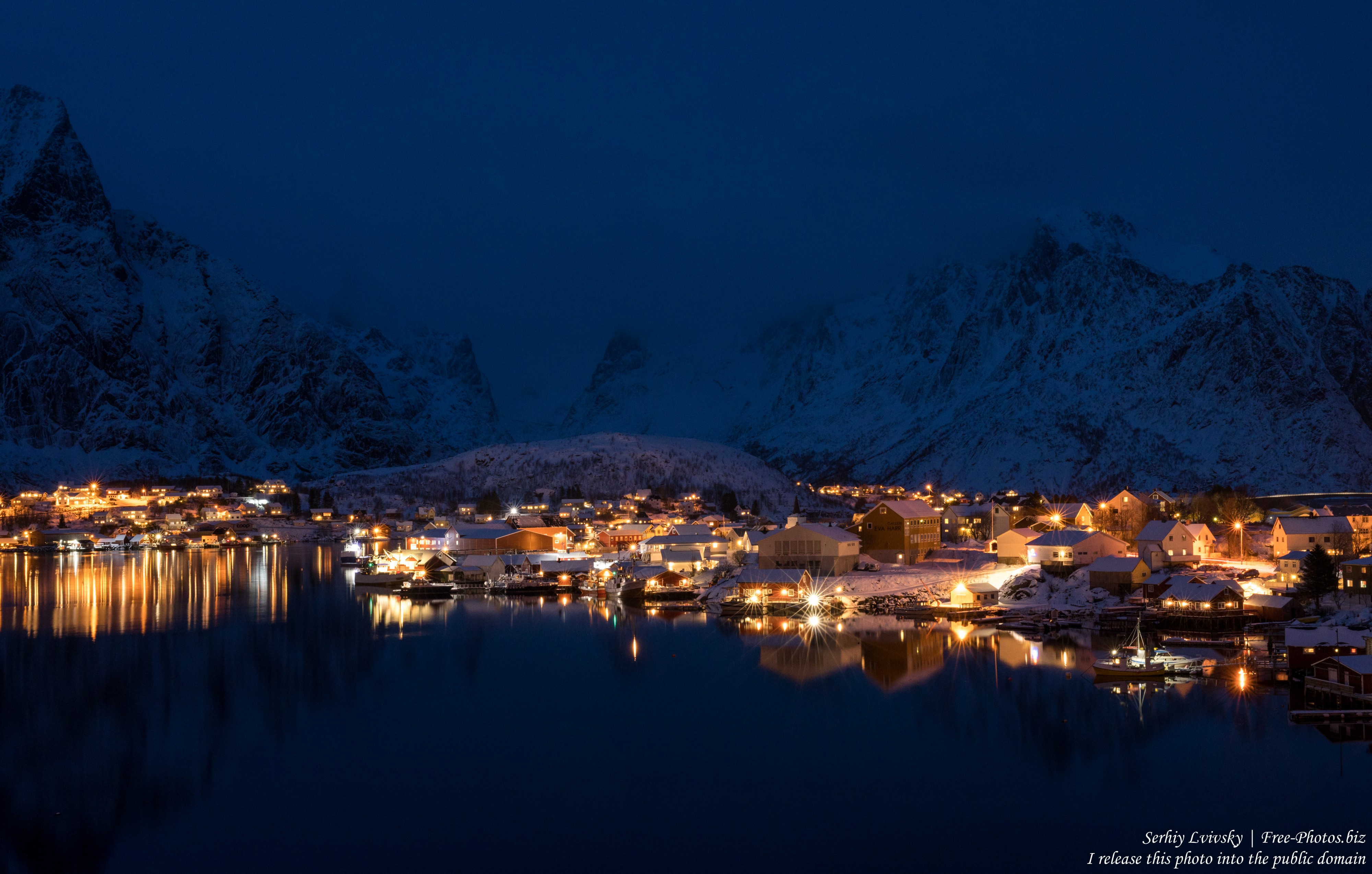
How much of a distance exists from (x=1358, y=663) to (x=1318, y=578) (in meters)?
13.9

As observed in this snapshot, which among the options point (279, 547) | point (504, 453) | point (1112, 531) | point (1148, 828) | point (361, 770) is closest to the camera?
point (1148, 828)

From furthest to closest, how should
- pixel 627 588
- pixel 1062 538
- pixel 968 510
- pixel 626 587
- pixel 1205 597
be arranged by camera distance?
pixel 968 510 → pixel 626 587 → pixel 627 588 → pixel 1062 538 → pixel 1205 597

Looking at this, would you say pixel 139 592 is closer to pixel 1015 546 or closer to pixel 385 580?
pixel 385 580

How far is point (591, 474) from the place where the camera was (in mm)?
141625

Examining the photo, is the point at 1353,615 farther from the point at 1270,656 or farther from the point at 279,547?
the point at 279,547

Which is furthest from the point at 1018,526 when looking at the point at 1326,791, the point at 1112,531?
the point at 1326,791

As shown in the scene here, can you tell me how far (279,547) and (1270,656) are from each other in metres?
96.6

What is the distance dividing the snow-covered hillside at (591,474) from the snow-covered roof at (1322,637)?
99322 mm

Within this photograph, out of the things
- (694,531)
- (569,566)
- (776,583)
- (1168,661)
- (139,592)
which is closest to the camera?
(1168,661)

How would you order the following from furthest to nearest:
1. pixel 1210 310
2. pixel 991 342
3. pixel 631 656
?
pixel 991 342
pixel 1210 310
pixel 631 656

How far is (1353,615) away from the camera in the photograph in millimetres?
38375

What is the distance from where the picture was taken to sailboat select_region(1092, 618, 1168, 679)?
1334 inches

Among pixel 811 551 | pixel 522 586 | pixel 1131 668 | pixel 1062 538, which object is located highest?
pixel 1062 538

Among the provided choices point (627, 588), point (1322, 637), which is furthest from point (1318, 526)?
point (627, 588)
